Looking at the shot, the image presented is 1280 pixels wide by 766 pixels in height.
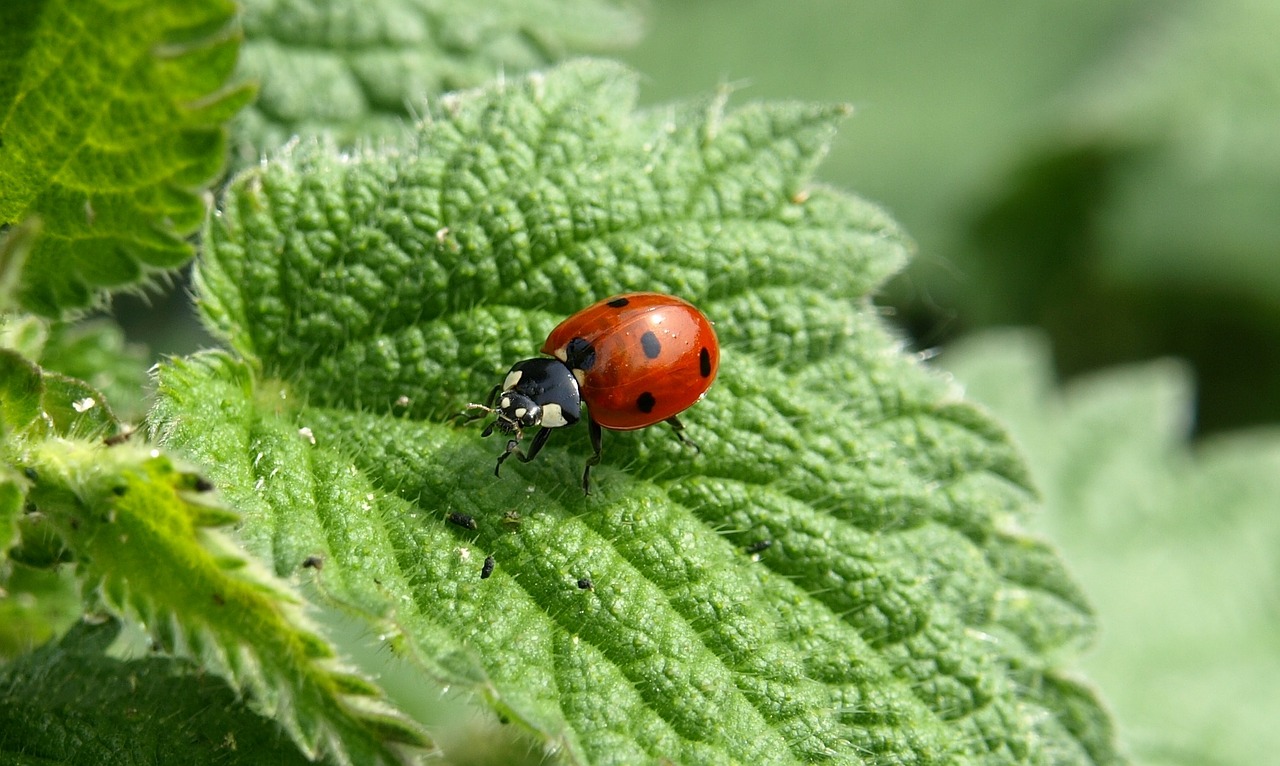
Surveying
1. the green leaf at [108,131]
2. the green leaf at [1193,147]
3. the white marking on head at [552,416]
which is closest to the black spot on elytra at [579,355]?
the white marking on head at [552,416]

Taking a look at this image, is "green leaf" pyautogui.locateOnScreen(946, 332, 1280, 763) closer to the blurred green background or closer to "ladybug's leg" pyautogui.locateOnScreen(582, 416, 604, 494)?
the blurred green background

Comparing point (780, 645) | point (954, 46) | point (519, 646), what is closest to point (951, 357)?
point (954, 46)

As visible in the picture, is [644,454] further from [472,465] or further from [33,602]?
[33,602]

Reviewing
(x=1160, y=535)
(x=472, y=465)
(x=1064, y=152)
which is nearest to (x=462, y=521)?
(x=472, y=465)

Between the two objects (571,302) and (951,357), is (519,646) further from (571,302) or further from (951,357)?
(951,357)

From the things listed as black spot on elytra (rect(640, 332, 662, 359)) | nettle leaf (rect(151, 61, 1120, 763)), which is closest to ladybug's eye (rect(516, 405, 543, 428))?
nettle leaf (rect(151, 61, 1120, 763))

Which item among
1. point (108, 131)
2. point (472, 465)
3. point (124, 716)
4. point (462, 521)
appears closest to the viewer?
point (108, 131)
